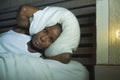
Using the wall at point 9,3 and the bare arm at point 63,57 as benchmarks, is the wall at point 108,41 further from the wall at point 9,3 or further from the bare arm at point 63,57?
the wall at point 9,3

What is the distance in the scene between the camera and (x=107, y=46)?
1.73 metres

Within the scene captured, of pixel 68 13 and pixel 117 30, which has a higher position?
pixel 68 13

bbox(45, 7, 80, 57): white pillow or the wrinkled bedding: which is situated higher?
bbox(45, 7, 80, 57): white pillow

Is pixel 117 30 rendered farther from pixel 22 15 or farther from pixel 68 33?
pixel 22 15

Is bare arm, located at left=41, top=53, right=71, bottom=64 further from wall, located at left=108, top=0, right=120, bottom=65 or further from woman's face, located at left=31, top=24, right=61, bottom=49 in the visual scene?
wall, located at left=108, top=0, right=120, bottom=65

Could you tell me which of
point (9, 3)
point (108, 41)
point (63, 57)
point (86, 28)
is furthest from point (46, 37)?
point (9, 3)

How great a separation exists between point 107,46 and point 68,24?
0.35 m

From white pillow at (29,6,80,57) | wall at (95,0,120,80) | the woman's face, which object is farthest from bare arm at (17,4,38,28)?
wall at (95,0,120,80)

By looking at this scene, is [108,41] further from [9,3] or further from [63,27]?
[9,3]

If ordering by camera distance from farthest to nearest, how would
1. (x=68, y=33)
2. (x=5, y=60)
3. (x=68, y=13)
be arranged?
(x=68, y=13) < (x=68, y=33) < (x=5, y=60)

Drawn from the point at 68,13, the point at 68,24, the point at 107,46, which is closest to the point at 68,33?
the point at 68,24

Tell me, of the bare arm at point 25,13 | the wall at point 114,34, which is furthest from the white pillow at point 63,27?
the wall at point 114,34

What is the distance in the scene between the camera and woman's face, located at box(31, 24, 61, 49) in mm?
1749

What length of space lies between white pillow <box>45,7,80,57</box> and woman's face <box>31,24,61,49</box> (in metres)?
0.06
